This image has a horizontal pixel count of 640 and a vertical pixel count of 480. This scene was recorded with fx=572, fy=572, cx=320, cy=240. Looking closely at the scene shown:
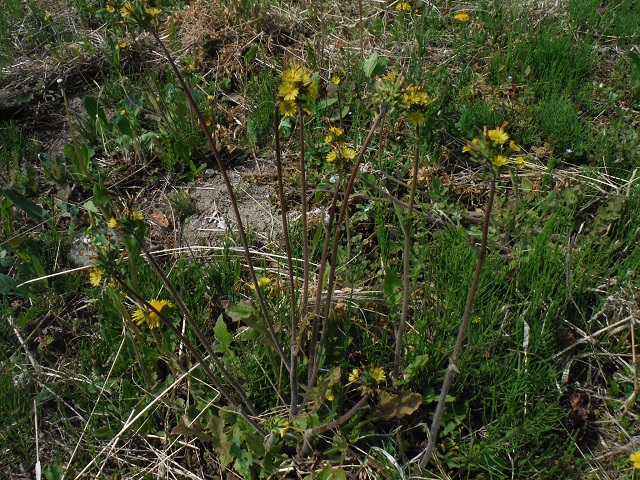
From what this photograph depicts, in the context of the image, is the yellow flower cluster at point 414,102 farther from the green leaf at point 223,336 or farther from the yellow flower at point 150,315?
the yellow flower at point 150,315

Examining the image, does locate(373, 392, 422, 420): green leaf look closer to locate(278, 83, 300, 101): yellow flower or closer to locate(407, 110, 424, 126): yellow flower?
locate(407, 110, 424, 126): yellow flower

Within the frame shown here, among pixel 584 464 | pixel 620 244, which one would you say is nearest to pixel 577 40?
pixel 620 244

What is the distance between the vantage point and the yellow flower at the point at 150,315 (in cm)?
199

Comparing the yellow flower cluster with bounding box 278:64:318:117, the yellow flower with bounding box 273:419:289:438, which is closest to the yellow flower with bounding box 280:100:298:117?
the yellow flower cluster with bounding box 278:64:318:117

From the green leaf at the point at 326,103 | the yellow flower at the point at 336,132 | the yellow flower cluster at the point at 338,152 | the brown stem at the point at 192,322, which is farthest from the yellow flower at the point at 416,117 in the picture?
the green leaf at the point at 326,103

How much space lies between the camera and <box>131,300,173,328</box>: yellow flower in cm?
199

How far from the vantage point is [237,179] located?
2.88m

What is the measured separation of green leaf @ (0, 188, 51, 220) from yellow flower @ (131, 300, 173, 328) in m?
0.84

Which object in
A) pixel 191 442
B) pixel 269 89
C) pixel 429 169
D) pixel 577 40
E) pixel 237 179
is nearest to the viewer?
pixel 191 442

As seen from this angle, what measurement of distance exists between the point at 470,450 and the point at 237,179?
5.71 ft

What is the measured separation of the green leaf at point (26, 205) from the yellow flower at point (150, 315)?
84 cm

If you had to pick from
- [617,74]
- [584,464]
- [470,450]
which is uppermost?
[617,74]

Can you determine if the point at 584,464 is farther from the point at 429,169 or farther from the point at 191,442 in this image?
the point at 429,169

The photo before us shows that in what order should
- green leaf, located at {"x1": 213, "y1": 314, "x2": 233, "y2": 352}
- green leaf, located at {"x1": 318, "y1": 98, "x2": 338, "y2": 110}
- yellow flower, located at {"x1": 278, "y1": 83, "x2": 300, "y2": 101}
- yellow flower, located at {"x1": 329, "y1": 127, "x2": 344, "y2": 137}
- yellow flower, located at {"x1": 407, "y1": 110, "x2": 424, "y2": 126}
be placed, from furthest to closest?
green leaf, located at {"x1": 318, "y1": 98, "x2": 338, "y2": 110}
yellow flower, located at {"x1": 329, "y1": 127, "x2": 344, "y2": 137}
green leaf, located at {"x1": 213, "y1": 314, "x2": 233, "y2": 352}
yellow flower, located at {"x1": 407, "y1": 110, "x2": 424, "y2": 126}
yellow flower, located at {"x1": 278, "y1": 83, "x2": 300, "y2": 101}
